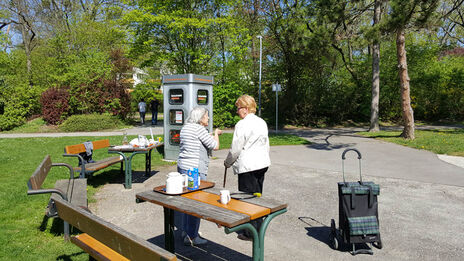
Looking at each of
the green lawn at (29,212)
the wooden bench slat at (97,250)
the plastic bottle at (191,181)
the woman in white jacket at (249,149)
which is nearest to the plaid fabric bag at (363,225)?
the woman in white jacket at (249,149)

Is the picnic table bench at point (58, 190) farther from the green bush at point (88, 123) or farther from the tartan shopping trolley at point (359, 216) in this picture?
the green bush at point (88, 123)

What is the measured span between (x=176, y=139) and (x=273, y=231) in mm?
5648

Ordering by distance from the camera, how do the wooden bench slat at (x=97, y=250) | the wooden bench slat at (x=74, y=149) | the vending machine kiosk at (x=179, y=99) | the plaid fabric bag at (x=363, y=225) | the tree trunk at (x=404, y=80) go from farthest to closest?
1. the tree trunk at (x=404, y=80)
2. the vending machine kiosk at (x=179, y=99)
3. the wooden bench slat at (x=74, y=149)
4. the plaid fabric bag at (x=363, y=225)
5. the wooden bench slat at (x=97, y=250)

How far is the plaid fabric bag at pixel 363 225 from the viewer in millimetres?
3844

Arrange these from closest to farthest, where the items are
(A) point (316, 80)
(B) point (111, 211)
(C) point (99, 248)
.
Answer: (C) point (99, 248), (B) point (111, 211), (A) point (316, 80)

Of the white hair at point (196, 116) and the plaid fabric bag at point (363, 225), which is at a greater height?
the white hair at point (196, 116)

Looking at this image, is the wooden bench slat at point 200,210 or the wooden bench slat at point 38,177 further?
the wooden bench slat at point 38,177

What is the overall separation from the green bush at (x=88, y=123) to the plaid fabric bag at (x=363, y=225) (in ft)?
57.7

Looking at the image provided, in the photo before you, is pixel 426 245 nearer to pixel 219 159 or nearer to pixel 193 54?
pixel 219 159

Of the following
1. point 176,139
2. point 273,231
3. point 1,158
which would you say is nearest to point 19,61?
point 1,158

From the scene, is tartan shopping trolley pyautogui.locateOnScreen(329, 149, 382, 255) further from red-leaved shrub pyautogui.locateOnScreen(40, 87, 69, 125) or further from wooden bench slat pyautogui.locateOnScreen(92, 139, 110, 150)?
red-leaved shrub pyautogui.locateOnScreen(40, 87, 69, 125)

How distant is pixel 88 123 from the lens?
746 inches

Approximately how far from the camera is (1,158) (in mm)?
9766

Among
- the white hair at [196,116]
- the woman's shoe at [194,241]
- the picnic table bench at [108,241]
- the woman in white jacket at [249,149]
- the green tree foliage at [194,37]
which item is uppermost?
the green tree foliage at [194,37]
